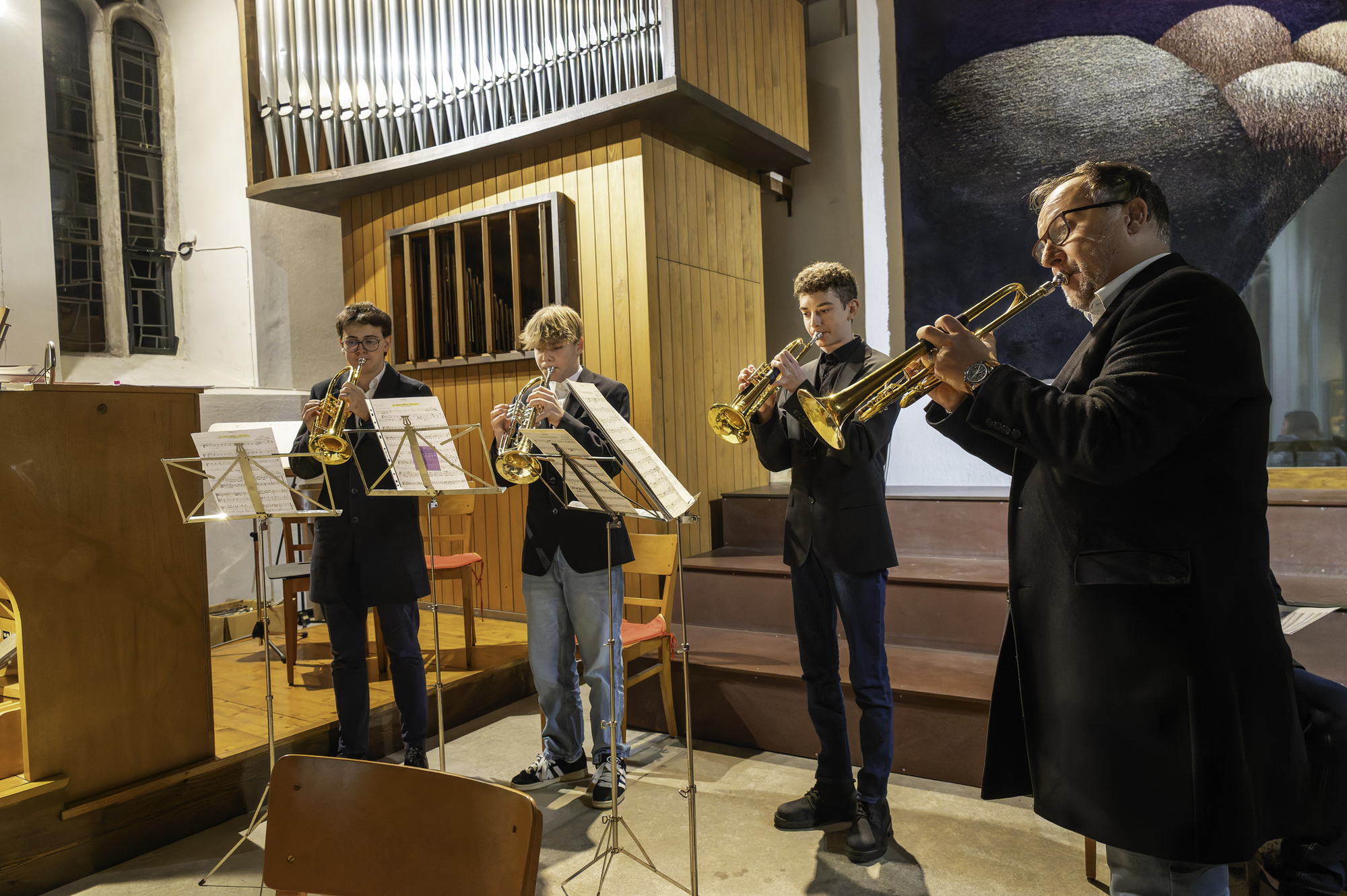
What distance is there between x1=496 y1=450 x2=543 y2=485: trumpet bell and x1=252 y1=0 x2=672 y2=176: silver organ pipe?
2.34 metres

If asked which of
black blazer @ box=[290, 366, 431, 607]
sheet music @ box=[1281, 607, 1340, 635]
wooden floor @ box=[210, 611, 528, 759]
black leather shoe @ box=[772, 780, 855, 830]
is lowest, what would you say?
black leather shoe @ box=[772, 780, 855, 830]

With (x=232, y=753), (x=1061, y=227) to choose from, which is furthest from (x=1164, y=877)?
(x=232, y=753)

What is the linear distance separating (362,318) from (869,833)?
2.45m

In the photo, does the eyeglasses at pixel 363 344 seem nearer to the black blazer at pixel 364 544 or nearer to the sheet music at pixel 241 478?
the black blazer at pixel 364 544

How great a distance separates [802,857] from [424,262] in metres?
4.02

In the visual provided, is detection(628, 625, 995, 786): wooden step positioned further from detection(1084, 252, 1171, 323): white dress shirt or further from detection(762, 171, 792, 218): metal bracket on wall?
detection(762, 171, 792, 218): metal bracket on wall

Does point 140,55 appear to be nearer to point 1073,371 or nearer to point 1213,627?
point 1073,371

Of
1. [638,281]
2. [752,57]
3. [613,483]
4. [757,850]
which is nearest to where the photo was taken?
[613,483]

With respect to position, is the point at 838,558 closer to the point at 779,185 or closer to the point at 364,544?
the point at 364,544

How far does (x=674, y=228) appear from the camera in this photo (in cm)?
456

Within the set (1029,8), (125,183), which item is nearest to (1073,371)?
(1029,8)

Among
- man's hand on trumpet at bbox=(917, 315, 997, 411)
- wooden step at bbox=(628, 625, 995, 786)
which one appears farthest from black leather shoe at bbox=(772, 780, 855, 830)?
man's hand on trumpet at bbox=(917, 315, 997, 411)

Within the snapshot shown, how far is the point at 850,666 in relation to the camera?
2.63m

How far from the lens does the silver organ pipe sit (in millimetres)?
4250
